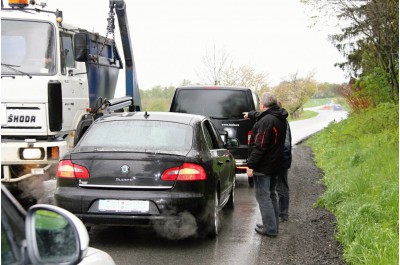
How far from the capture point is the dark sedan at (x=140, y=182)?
674 cm

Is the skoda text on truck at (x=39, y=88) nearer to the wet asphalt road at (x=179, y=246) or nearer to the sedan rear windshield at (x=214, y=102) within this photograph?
the wet asphalt road at (x=179, y=246)

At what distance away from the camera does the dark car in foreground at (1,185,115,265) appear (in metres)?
2.22

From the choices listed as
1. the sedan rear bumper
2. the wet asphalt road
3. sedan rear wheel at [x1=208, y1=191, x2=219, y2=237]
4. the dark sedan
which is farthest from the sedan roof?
the wet asphalt road

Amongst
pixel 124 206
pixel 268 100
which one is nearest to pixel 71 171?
pixel 124 206

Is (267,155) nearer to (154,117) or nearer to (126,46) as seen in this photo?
(154,117)

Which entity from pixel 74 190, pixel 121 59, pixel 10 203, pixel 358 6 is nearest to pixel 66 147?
pixel 74 190

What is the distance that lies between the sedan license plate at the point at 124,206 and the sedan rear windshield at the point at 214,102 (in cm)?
596

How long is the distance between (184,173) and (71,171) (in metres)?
1.28

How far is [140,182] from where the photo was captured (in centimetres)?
679

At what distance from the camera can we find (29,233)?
7.36 ft

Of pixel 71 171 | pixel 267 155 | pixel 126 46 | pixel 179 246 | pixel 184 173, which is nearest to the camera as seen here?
pixel 184 173

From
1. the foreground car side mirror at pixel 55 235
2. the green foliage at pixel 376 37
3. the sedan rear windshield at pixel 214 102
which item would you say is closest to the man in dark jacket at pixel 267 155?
the sedan rear windshield at pixel 214 102

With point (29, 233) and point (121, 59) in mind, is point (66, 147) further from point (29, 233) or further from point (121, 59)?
point (29, 233)

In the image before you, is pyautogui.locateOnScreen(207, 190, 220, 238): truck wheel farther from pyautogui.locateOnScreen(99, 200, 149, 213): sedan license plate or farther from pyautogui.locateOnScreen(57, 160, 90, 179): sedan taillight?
pyautogui.locateOnScreen(57, 160, 90, 179): sedan taillight
